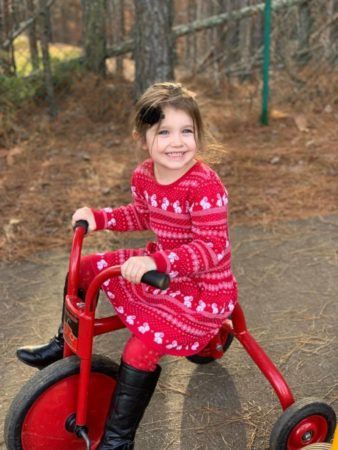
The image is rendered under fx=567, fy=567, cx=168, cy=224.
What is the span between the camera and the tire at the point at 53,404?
72.2 inches

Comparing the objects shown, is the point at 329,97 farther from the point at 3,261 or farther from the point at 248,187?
the point at 3,261

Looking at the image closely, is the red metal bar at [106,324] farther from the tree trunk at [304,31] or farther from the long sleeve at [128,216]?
the tree trunk at [304,31]

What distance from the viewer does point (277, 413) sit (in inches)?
90.1

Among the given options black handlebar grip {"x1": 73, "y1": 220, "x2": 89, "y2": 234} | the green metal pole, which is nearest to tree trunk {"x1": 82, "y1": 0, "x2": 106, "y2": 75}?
the green metal pole

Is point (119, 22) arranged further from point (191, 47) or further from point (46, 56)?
point (191, 47)

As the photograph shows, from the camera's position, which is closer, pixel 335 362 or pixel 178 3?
pixel 335 362

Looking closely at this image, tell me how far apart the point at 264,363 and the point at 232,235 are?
1.77 m

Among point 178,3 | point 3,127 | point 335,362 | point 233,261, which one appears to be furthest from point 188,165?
point 178,3

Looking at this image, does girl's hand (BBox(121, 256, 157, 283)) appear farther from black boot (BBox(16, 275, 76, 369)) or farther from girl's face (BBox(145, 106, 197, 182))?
black boot (BBox(16, 275, 76, 369))

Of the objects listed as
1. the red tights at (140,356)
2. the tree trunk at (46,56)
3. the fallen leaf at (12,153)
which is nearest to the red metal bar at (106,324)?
the red tights at (140,356)

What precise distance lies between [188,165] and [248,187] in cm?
242

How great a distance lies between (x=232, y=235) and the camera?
12.3ft

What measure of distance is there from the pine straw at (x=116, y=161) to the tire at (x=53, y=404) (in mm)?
1743

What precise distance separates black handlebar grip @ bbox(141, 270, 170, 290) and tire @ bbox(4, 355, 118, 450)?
17.8 inches
